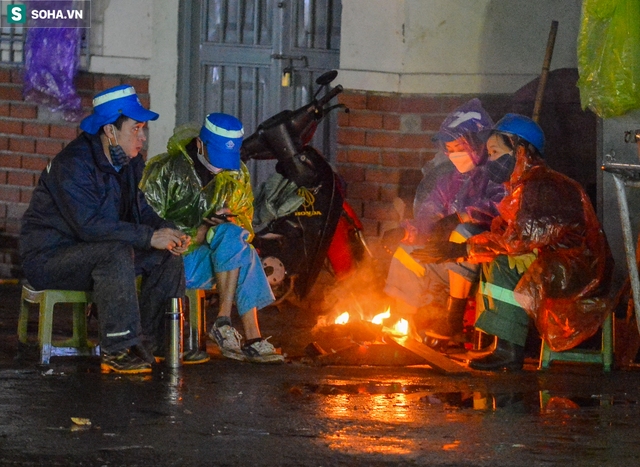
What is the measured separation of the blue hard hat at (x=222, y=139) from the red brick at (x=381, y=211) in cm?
249

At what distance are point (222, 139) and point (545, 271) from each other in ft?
6.69

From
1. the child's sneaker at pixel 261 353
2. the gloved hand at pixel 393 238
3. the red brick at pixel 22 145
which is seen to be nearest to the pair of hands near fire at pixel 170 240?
the child's sneaker at pixel 261 353

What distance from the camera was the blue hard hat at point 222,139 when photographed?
668 centimetres

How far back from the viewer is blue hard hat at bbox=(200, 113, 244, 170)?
6.68 m

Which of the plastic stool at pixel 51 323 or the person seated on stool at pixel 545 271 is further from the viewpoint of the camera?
the person seated on stool at pixel 545 271

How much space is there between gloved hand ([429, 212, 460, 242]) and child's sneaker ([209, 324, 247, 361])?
4.92 ft

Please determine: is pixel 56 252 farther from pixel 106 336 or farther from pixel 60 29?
pixel 60 29

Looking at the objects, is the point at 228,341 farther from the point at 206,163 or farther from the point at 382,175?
the point at 382,175

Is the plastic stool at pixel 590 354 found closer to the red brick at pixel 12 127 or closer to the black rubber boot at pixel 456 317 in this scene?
the black rubber boot at pixel 456 317

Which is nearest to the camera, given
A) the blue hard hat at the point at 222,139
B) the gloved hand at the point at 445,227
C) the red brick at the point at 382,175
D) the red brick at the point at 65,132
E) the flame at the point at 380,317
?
the blue hard hat at the point at 222,139

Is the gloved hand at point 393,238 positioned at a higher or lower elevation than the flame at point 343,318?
higher

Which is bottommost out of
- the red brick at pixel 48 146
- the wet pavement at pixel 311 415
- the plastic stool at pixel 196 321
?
the wet pavement at pixel 311 415

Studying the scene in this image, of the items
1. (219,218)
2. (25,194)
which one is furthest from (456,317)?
(25,194)

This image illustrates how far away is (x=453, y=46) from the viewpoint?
8.88 meters
